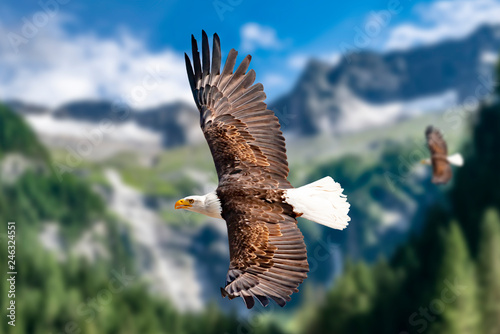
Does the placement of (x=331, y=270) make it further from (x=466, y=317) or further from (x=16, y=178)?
(x=16, y=178)

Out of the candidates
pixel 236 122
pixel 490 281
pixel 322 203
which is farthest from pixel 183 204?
pixel 490 281

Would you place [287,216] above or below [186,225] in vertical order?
below

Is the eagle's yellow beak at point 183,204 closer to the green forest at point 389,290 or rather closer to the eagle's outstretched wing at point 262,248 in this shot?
the eagle's outstretched wing at point 262,248

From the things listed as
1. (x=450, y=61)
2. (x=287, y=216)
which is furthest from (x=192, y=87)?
(x=450, y=61)

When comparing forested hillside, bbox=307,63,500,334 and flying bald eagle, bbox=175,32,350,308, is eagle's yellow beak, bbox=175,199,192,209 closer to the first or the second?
flying bald eagle, bbox=175,32,350,308

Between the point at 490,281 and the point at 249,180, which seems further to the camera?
the point at 490,281

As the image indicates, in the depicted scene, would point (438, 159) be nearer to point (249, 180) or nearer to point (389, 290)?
point (249, 180)

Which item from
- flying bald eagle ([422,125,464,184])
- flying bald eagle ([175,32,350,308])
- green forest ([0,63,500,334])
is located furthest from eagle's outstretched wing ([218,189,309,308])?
green forest ([0,63,500,334])
